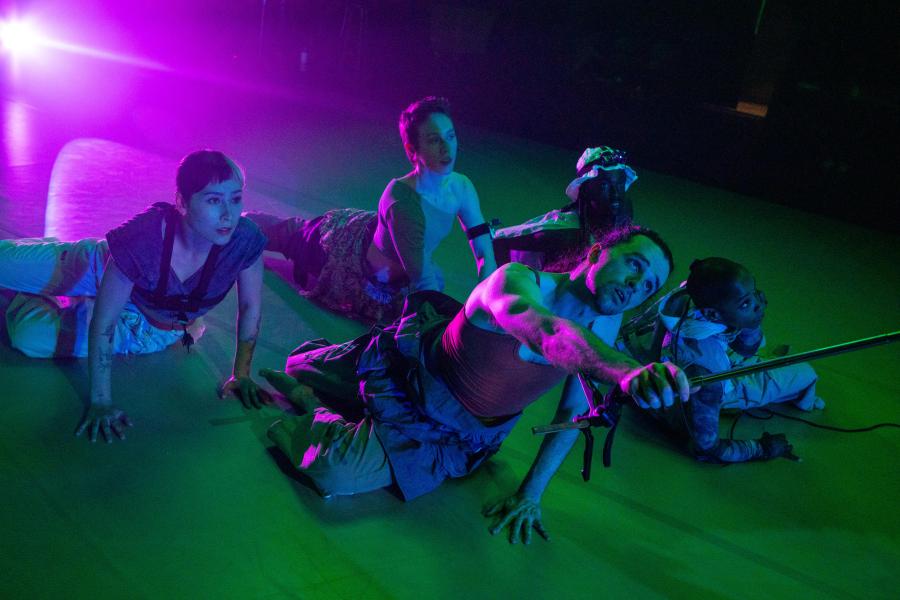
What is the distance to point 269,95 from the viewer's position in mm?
8555

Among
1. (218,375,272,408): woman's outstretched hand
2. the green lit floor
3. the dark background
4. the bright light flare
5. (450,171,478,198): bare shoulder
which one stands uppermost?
the dark background

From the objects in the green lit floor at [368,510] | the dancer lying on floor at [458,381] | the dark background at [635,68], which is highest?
the dark background at [635,68]

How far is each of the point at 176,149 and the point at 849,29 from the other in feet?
19.2

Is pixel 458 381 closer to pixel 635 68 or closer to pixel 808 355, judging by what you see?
pixel 808 355

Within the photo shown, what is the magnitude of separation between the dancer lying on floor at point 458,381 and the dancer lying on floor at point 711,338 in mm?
709

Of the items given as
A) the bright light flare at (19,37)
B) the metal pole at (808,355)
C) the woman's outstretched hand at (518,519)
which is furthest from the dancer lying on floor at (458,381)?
the bright light flare at (19,37)

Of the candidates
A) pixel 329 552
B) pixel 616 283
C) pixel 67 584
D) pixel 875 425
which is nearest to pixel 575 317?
pixel 616 283

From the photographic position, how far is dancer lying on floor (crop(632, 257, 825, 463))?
2.51 meters

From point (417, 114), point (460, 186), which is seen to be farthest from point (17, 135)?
point (460, 186)

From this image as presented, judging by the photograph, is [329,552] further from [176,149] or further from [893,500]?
[176,149]

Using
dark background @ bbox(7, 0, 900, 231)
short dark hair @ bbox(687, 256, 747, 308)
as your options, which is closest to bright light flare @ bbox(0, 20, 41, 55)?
dark background @ bbox(7, 0, 900, 231)

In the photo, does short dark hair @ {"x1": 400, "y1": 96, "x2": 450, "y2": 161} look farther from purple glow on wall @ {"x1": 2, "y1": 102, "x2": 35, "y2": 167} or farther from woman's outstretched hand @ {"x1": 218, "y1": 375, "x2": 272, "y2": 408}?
purple glow on wall @ {"x1": 2, "y1": 102, "x2": 35, "y2": 167}

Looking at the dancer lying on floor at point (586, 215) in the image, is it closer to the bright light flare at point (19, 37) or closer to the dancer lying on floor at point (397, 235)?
the dancer lying on floor at point (397, 235)

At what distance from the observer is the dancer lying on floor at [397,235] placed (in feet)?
10.1
